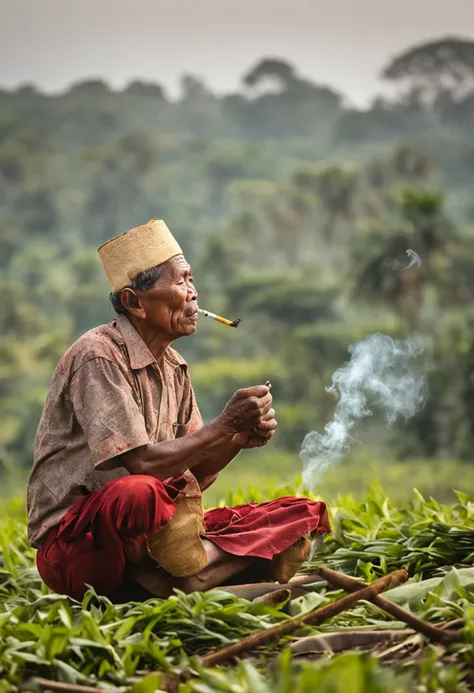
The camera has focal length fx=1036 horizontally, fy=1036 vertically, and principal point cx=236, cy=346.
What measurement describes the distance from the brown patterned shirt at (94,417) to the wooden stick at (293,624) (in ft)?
1.97

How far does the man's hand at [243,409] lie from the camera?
3.12m

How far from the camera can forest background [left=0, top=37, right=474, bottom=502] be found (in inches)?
524

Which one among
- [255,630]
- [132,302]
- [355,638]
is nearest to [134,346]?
[132,302]

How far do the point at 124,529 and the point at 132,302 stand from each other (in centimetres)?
78

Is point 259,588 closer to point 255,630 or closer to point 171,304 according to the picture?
point 255,630

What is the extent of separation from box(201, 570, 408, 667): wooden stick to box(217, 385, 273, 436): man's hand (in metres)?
0.59

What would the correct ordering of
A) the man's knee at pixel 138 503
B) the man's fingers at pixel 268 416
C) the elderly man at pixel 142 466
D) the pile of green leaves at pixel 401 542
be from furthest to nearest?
1. the pile of green leaves at pixel 401 542
2. the man's fingers at pixel 268 416
3. the elderly man at pixel 142 466
4. the man's knee at pixel 138 503

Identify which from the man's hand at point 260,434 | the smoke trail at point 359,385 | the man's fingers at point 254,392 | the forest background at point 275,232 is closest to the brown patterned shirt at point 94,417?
the man's hand at point 260,434

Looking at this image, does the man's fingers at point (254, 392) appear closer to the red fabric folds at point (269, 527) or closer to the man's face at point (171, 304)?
the man's face at point (171, 304)

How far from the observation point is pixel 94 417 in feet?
10.4

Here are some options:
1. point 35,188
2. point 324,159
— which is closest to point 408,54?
point 324,159

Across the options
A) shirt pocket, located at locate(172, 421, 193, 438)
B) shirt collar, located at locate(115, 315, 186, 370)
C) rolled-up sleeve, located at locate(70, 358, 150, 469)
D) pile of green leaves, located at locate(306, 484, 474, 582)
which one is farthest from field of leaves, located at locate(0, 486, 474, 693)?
shirt collar, located at locate(115, 315, 186, 370)

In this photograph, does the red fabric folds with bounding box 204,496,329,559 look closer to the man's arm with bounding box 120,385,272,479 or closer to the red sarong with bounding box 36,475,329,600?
the red sarong with bounding box 36,475,329,600

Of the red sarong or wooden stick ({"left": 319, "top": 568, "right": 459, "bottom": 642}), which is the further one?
the red sarong
